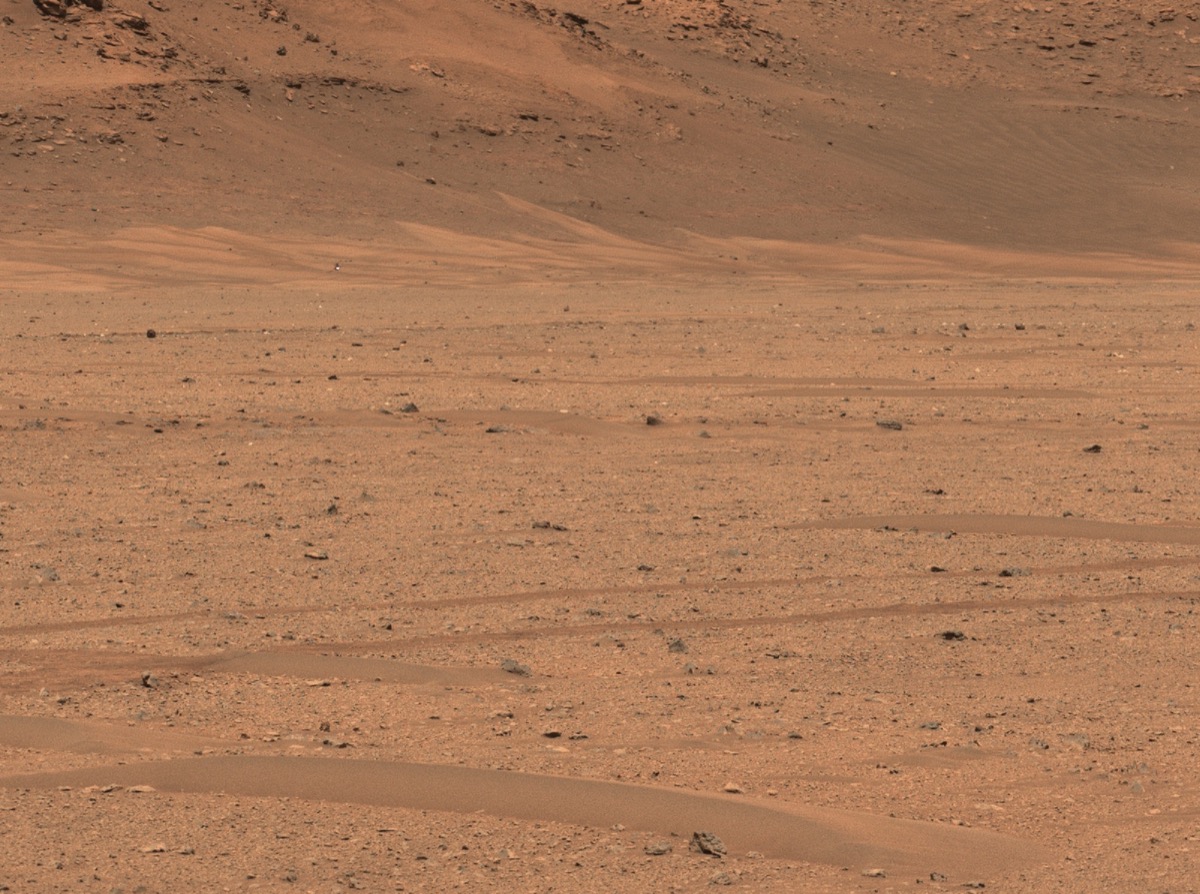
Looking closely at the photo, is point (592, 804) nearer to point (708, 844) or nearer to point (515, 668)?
point (708, 844)

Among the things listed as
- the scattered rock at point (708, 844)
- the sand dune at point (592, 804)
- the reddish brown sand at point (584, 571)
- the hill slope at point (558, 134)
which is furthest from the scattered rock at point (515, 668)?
the hill slope at point (558, 134)

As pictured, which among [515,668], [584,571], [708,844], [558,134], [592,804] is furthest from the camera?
[558,134]

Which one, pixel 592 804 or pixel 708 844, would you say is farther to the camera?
pixel 592 804

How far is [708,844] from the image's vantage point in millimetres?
4543

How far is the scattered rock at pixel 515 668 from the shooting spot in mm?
6234

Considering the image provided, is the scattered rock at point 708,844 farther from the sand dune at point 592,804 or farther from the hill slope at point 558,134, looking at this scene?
the hill slope at point 558,134

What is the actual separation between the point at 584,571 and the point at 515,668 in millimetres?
1662

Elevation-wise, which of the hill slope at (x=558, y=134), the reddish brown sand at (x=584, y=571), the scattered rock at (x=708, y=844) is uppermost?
the scattered rock at (x=708, y=844)

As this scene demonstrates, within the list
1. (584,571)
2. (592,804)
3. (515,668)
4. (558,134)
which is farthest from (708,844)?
(558,134)

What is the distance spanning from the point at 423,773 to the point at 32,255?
23.3 metres

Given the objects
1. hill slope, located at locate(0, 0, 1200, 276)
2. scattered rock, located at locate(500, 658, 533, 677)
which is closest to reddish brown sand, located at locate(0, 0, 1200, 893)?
scattered rock, located at locate(500, 658, 533, 677)

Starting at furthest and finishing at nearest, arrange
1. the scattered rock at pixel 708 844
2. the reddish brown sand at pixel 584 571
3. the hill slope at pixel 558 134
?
the hill slope at pixel 558 134 → the reddish brown sand at pixel 584 571 → the scattered rock at pixel 708 844

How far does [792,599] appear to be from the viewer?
7449 millimetres

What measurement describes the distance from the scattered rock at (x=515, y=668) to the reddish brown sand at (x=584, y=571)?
0.01 metres
